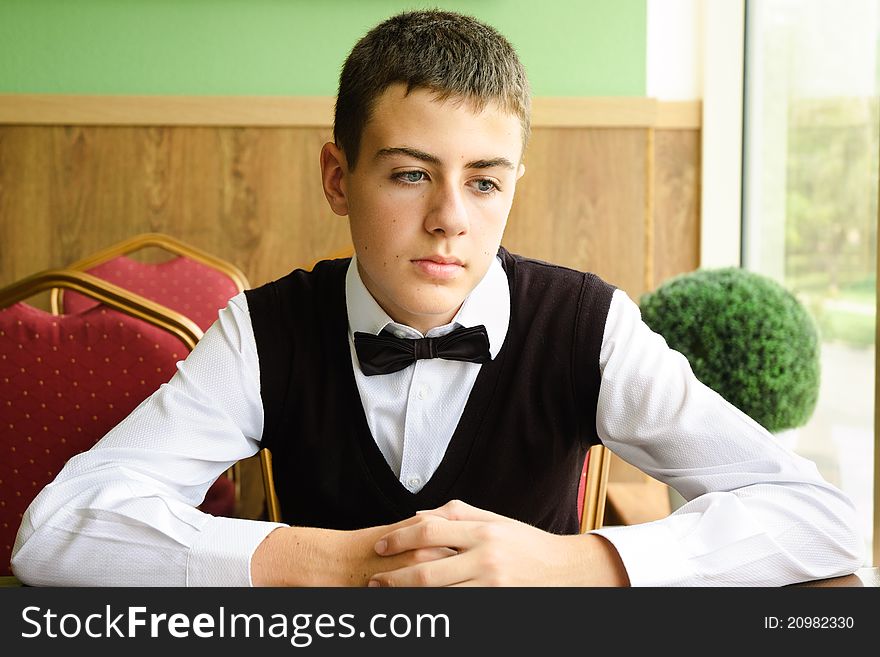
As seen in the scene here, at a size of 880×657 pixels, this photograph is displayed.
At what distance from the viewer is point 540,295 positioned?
1.35 metres

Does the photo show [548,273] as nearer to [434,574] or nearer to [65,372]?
[434,574]

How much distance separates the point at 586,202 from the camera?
116 inches

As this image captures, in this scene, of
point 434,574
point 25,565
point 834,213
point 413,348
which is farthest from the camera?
point 834,213

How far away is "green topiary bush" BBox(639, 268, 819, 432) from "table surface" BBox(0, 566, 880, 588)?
1.11m

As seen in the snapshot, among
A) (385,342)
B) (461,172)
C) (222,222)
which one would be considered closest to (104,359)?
(385,342)

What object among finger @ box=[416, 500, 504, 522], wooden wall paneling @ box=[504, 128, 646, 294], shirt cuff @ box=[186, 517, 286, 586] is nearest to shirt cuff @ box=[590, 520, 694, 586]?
finger @ box=[416, 500, 504, 522]

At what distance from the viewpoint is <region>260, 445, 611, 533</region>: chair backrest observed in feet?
4.69

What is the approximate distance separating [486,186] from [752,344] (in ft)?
3.65

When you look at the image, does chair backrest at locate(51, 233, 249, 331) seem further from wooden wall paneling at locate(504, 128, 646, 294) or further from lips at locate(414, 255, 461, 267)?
lips at locate(414, 255, 461, 267)

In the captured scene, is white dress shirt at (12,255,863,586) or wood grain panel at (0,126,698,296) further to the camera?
wood grain panel at (0,126,698,296)

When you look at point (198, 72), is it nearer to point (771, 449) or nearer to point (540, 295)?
point (540, 295)

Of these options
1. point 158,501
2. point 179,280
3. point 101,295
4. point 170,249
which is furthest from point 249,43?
point 158,501
